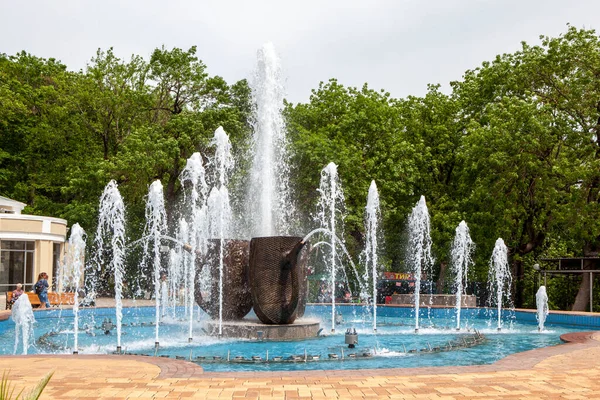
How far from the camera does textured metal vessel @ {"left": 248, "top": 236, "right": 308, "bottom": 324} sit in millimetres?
16047

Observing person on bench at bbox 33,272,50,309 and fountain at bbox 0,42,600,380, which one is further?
person on bench at bbox 33,272,50,309

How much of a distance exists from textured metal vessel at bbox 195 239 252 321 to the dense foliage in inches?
497

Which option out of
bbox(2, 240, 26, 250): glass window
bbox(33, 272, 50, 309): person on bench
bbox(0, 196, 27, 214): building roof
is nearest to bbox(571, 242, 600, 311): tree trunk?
bbox(33, 272, 50, 309): person on bench

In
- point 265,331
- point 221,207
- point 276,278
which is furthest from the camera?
point 221,207

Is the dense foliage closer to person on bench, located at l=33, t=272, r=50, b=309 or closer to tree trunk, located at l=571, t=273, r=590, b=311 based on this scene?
tree trunk, located at l=571, t=273, r=590, b=311

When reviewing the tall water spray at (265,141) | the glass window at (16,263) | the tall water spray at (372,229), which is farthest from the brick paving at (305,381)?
the glass window at (16,263)

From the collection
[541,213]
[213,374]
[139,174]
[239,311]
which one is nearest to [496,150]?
[541,213]

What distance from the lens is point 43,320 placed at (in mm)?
22234

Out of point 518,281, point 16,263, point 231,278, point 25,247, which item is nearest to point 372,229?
point 518,281

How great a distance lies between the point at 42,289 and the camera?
24203 millimetres

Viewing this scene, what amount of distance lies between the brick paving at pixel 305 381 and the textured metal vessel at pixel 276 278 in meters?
5.75

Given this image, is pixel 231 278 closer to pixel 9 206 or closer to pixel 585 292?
pixel 585 292

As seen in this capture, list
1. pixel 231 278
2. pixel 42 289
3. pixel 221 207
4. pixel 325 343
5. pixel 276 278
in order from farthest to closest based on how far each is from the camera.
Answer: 1. pixel 42 289
2. pixel 221 207
3. pixel 231 278
4. pixel 276 278
5. pixel 325 343

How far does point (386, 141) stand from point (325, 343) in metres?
19.3
